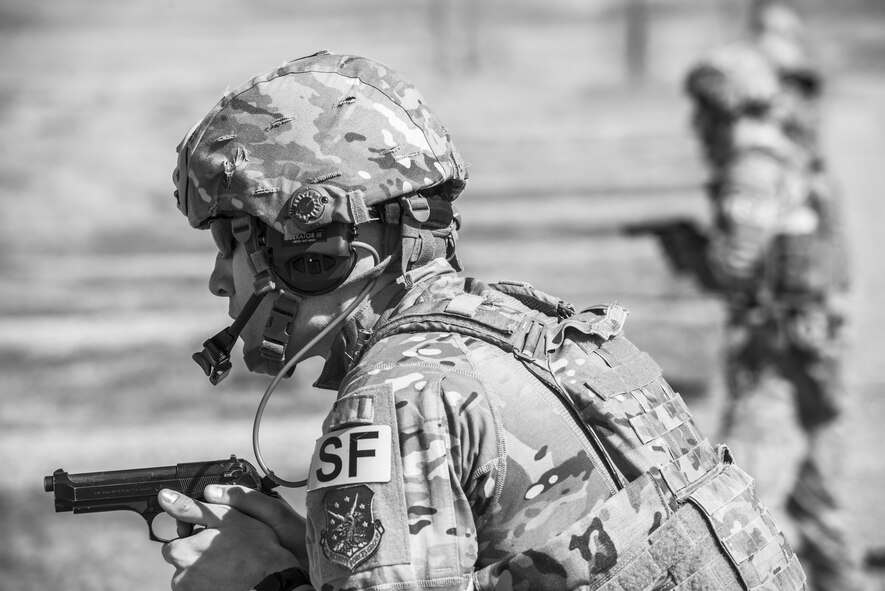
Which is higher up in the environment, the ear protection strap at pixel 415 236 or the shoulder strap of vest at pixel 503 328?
the ear protection strap at pixel 415 236

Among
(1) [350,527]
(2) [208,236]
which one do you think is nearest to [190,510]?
(1) [350,527]

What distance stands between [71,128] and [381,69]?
2025 cm

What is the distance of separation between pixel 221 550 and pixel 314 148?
0.88 metres

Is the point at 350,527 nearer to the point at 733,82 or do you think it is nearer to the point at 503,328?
the point at 503,328

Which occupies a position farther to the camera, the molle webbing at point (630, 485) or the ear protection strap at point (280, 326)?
the ear protection strap at point (280, 326)

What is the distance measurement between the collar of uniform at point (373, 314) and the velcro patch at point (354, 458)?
0.41 m

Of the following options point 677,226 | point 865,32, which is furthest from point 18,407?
point 865,32

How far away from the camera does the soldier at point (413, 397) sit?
213cm

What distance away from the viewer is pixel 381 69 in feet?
9.04

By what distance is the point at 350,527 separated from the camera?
2.10 m

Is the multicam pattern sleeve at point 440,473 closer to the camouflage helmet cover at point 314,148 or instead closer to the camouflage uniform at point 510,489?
the camouflage uniform at point 510,489

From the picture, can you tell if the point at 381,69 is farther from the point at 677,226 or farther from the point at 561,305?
the point at 677,226

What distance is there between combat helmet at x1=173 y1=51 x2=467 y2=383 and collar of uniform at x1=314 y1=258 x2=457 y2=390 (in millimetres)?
32

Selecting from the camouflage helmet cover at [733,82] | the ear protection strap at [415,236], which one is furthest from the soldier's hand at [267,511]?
the camouflage helmet cover at [733,82]
